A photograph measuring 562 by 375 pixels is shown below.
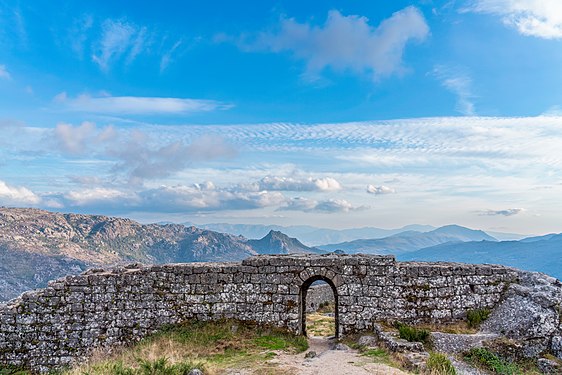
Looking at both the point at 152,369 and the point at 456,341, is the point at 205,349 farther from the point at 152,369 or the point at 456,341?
the point at 456,341

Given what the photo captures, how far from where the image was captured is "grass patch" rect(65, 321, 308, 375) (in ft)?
32.0

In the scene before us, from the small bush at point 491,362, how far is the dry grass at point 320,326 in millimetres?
5377

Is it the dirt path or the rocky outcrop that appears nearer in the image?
the dirt path

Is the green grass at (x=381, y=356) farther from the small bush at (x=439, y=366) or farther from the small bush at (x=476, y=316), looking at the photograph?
the small bush at (x=476, y=316)

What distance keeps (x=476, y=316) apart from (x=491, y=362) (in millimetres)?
2244

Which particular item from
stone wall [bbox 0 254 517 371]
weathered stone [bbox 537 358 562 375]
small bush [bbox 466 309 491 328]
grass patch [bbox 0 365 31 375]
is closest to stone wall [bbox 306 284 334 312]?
stone wall [bbox 0 254 517 371]

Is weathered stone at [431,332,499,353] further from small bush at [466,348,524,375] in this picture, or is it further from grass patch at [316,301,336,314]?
grass patch at [316,301,336,314]

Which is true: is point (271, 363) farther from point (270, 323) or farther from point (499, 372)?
point (499, 372)

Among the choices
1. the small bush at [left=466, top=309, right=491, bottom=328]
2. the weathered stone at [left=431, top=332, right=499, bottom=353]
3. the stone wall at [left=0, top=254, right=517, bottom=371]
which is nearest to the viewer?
the weathered stone at [left=431, top=332, right=499, bottom=353]

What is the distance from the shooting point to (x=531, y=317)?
1180 cm

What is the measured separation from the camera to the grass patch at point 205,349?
9742mm

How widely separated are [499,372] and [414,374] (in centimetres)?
292

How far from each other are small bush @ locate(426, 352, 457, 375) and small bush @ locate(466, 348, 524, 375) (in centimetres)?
168

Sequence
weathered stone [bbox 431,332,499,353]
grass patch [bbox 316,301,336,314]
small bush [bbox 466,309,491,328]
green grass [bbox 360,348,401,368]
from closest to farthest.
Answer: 1. green grass [bbox 360,348,401,368]
2. weathered stone [bbox 431,332,499,353]
3. small bush [bbox 466,309,491,328]
4. grass patch [bbox 316,301,336,314]
